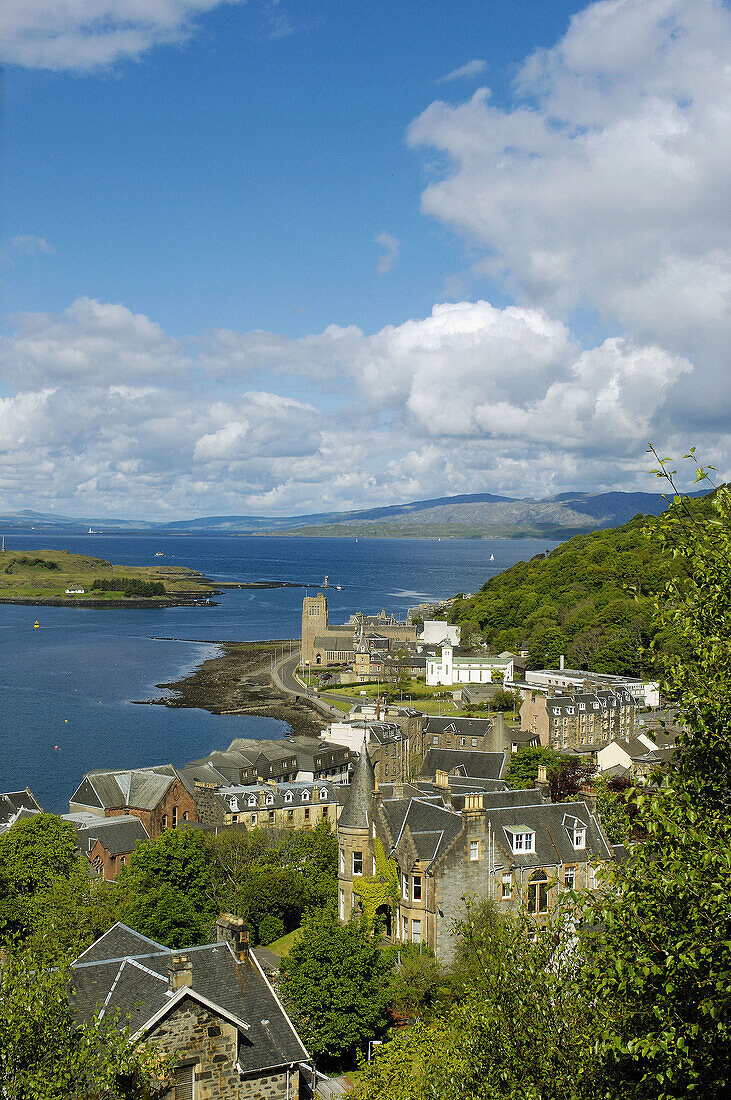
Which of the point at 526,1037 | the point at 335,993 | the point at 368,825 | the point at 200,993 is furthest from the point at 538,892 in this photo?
the point at 526,1037

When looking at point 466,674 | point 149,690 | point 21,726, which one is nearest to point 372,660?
point 466,674

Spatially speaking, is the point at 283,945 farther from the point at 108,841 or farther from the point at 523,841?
the point at 108,841

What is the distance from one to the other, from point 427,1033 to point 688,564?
47.1 ft

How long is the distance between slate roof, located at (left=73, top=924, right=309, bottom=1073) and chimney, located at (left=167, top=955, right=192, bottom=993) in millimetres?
164

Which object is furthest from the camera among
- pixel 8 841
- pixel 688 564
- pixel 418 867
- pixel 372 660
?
pixel 372 660

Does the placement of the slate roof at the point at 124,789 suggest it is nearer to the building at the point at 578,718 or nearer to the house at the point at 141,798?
the house at the point at 141,798

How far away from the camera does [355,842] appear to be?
35781 millimetres

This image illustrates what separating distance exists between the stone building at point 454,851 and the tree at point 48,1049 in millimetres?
18105

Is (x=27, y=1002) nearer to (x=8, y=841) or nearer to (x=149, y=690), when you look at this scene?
(x=8, y=841)

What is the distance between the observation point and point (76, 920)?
33.2m

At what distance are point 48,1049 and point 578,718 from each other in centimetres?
6875

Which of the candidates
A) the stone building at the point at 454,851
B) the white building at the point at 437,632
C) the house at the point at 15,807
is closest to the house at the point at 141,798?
the house at the point at 15,807

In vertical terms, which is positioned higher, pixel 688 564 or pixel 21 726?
pixel 688 564

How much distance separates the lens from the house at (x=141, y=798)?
53.4 meters
